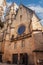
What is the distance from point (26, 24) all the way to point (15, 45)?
4888 millimetres

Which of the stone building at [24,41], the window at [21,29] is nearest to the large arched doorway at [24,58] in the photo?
the stone building at [24,41]

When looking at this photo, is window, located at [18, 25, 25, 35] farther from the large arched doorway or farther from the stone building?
the large arched doorway

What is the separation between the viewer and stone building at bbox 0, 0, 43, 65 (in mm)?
26812

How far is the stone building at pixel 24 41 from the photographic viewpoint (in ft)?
88.0

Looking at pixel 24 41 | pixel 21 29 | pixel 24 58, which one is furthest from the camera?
pixel 21 29

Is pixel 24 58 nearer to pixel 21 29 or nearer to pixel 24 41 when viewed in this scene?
pixel 24 41

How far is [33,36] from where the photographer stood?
27406 millimetres

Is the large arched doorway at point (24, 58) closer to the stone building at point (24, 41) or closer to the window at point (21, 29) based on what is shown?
Answer: the stone building at point (24, 41)

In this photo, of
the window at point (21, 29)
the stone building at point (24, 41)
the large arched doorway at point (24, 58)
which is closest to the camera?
the stone building at point (24, 41)

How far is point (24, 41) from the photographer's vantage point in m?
29.7

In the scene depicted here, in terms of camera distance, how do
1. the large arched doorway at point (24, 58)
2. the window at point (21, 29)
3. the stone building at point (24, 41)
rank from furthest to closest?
the window at point (21, 29) < the large arched doorway at point (24, 58) < the stone building at point (24, 41)

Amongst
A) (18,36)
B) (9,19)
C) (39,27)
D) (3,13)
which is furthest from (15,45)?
(3,13)

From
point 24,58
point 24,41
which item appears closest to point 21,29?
point 24,41

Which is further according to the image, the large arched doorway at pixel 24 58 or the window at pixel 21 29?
the window at pixel 21 29
